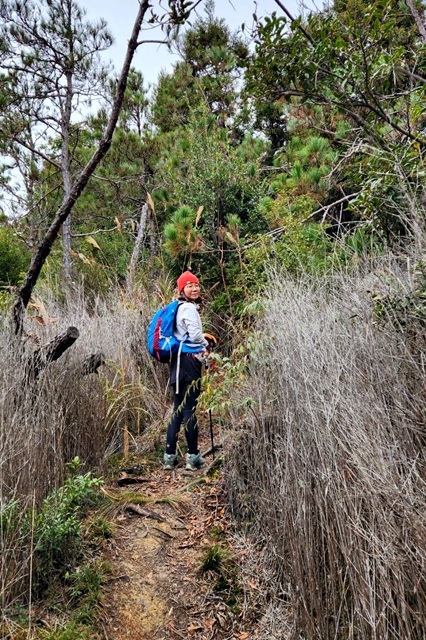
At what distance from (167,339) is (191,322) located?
0.81ft

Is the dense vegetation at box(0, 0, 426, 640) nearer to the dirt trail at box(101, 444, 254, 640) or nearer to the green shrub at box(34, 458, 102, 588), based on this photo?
the green shrub at box(34, 458, 102, 588)

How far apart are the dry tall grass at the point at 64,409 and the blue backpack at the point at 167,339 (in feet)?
1.37

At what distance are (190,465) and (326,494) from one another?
1.86m

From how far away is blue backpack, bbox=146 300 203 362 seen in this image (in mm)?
3342

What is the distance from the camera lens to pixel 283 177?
5.80m

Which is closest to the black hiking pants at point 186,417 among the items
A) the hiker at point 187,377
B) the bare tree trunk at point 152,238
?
the hiker at point 187,377

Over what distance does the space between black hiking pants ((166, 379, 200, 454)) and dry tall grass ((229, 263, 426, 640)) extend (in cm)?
84

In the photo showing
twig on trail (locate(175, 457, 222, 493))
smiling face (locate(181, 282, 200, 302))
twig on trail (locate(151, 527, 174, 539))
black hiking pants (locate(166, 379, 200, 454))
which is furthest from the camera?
smiling face (locate(181, 282, 200, 302))

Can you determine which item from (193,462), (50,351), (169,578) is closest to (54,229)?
(50,351)

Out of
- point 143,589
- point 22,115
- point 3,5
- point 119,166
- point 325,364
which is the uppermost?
point 3,5

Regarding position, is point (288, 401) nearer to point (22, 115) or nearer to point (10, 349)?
point (10, 349)

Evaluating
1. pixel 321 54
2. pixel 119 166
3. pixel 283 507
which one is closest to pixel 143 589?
pixel 283 507

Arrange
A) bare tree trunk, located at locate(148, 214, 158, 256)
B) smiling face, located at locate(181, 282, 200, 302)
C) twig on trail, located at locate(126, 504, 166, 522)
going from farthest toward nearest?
bare tree trunk, located at locate(148, 214, 158, 256) < smiling face, located at locate(181, 282, 200, 302) < twig on trail, located at locate(126, 504, 166, 522)

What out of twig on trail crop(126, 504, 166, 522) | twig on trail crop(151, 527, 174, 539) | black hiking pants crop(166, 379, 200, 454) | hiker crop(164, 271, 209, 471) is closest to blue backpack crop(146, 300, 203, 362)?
hiker crop(164, 271, 209, 471)
